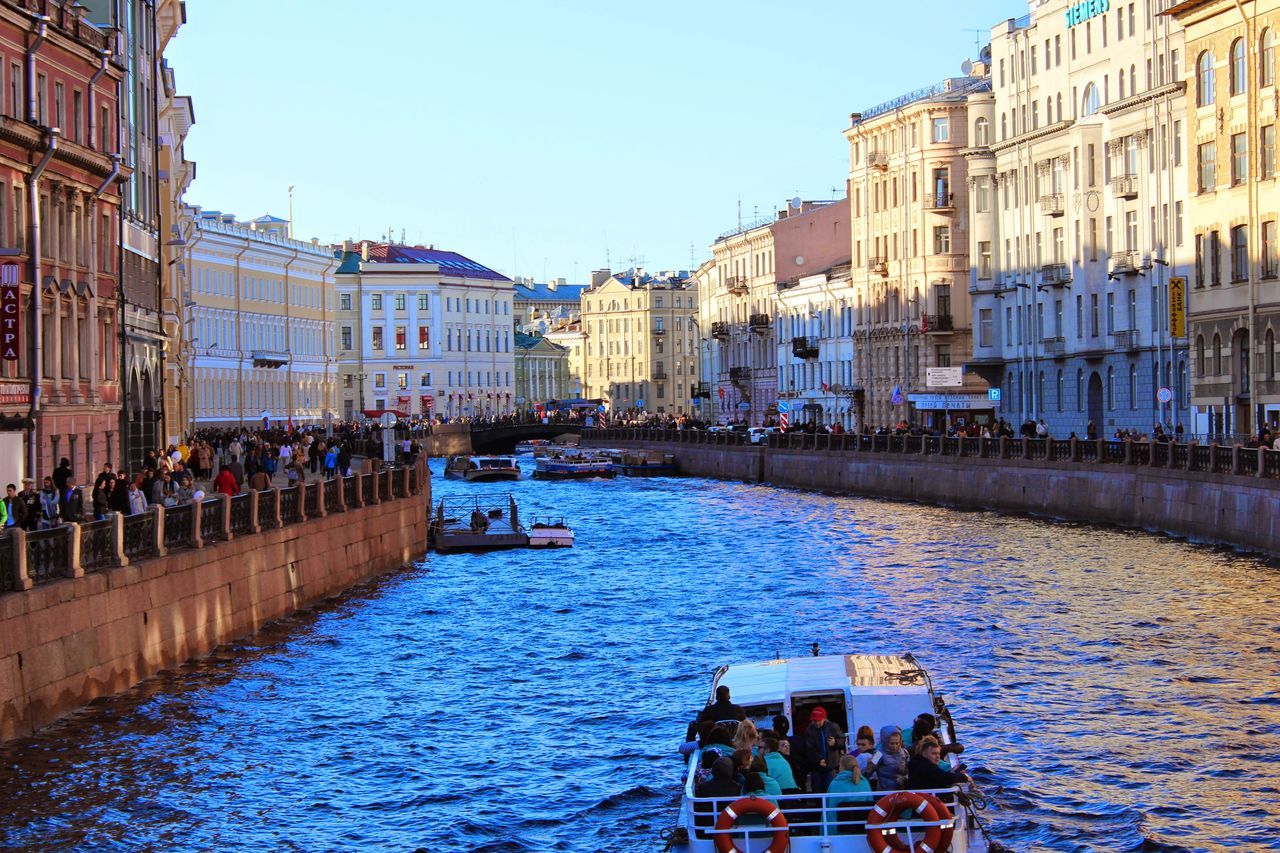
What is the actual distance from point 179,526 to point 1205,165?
128 feet

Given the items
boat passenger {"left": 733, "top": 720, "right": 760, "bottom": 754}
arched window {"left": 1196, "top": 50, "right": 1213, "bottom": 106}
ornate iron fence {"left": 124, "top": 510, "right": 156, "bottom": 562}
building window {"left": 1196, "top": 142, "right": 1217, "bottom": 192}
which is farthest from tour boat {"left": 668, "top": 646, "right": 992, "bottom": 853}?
arched window {"left": 1196, "top": 50, "right": 1213, "bottom": 106}

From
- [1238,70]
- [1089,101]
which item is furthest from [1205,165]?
[1089,101]

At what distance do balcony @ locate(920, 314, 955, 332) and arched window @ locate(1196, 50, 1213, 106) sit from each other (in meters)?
40.2

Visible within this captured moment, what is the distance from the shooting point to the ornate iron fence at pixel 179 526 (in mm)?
30125

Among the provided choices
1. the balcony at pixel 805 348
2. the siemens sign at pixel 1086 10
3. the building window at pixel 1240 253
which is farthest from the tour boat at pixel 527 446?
the building window at pixel 1240 253

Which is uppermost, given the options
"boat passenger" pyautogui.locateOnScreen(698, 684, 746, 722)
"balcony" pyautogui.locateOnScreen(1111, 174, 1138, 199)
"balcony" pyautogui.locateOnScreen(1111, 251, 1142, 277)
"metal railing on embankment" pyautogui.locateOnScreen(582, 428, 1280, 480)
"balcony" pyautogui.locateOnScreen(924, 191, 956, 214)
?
"balcony" pyautogui.locateOnScreen(924, 191, 956, 214)

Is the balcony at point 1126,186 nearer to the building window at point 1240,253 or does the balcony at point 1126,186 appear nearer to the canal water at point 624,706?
the building window at point 1240,253

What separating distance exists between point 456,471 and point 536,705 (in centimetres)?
8115

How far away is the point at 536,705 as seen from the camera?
98.9ft

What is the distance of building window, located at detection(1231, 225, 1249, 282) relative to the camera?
5862cm

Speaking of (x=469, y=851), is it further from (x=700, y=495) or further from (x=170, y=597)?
(x=700, y=495)

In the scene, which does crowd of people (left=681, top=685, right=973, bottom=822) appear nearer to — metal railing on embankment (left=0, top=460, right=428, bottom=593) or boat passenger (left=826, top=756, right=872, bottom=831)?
boat passenger (left=826, top=756, right=872, bottom=831)

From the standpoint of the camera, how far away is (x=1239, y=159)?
58.8 meters

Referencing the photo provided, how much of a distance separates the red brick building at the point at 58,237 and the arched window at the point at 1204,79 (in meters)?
30.7
